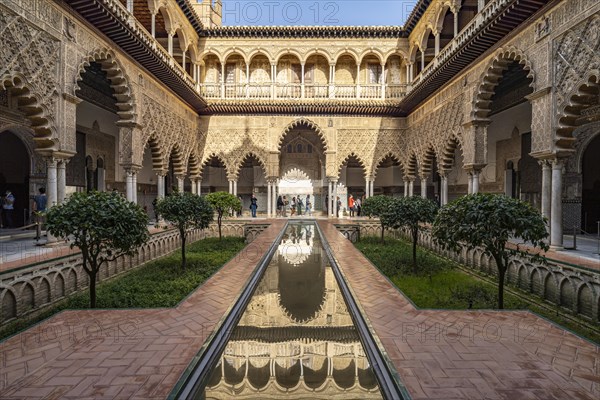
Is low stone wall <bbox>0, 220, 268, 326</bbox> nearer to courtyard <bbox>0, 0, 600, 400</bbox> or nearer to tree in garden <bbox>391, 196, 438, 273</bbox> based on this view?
courtyard <bbox>0, 0, 600, 400</bbox>

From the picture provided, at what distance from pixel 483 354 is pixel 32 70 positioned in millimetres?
8926

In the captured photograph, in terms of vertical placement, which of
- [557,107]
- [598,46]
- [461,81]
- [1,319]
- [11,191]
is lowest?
[1,319]

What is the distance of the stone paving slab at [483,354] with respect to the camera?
245 cm

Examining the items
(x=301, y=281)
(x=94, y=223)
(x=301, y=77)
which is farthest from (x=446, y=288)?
(x=301, y=77)

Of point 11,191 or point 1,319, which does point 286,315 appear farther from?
point 11,191

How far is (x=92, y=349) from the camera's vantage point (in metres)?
3.04

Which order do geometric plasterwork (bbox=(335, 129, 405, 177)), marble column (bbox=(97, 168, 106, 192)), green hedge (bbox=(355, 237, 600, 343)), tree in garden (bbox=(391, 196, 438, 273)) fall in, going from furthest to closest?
geometric plasterwork (bbox=(335, 129, 405, 177)) < marble column (bbox=(97, 168, 106, 192)) < tree in garden (bbox=(391, 196, 438, 273)) < green hedge (bbox=(355, 237, 600, 343))

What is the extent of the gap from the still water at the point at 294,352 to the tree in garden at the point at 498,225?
201 centimetres

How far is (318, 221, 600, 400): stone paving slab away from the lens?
2.45 metres

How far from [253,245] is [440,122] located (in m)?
9.19

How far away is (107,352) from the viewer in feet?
9.81

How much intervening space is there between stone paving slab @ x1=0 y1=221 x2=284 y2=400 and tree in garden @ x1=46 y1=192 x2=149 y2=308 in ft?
2.98

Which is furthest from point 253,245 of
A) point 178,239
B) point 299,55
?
point 299,55

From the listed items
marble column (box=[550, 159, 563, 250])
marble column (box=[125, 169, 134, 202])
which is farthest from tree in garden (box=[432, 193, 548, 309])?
marble column (box=[125, 169, 134, 202])
